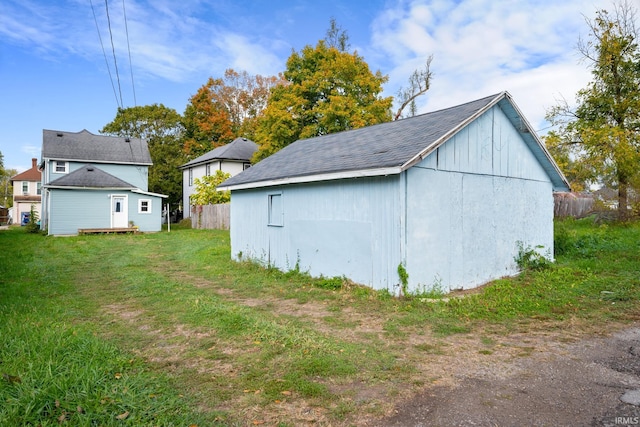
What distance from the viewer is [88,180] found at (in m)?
24.4

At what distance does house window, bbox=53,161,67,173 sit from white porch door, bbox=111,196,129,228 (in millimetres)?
6791

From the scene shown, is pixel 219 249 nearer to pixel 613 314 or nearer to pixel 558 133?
pixel 613 314

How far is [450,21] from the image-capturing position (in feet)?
45.8

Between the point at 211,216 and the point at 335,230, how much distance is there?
18.8m

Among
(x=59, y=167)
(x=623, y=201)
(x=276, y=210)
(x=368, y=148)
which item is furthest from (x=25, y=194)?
(x=623, y=201)

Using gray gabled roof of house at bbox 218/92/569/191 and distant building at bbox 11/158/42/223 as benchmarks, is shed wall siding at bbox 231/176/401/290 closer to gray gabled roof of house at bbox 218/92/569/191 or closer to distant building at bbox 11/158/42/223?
gray gabled roof of house at bbox 218/92/569/191

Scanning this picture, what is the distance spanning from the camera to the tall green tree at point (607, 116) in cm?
1844

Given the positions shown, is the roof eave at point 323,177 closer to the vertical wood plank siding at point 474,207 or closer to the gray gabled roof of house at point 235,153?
the vertical wood plank siding at point 474,207

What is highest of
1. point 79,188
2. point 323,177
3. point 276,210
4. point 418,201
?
point 79,188

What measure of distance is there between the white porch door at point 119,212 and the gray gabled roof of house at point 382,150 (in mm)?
15533

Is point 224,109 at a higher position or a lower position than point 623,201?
higher

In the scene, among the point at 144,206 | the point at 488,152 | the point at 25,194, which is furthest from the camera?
the point at 25,194

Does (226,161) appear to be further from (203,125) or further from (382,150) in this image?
(382,150)

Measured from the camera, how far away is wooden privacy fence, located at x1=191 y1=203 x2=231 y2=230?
80.5 feet
